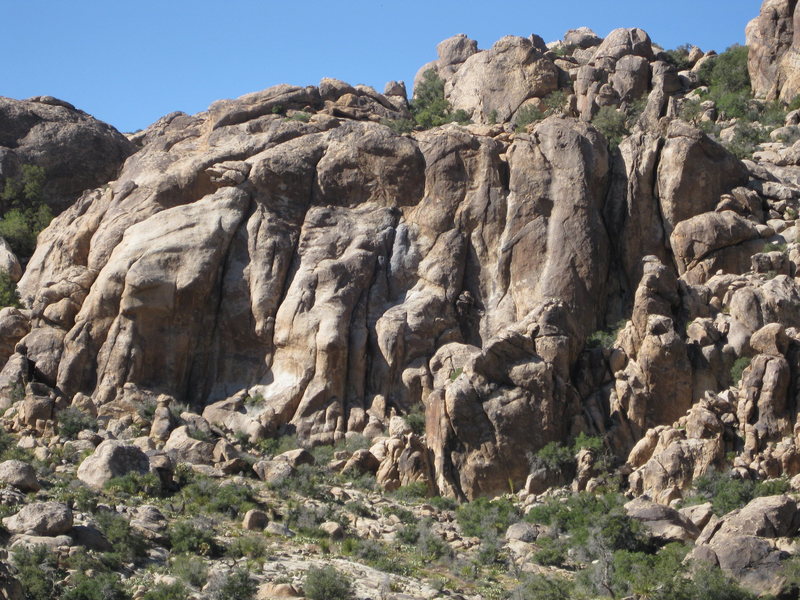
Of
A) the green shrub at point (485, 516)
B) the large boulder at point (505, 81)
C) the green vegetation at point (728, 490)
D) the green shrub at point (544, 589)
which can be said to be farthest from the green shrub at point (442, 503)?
the large boulder at point (505, 81)

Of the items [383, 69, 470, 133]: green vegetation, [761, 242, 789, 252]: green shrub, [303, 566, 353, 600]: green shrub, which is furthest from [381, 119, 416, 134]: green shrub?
[303, 566, 353, 600]: green shrub

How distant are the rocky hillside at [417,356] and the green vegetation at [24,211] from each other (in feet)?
1.62

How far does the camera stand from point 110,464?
34406mm

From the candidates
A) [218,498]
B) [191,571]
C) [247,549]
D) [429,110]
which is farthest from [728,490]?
[429,110]

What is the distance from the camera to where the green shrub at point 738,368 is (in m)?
40.1

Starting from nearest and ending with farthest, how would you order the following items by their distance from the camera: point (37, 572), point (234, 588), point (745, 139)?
1. point (37, 572)
2. point (234, 588)
3. point (745, 139)

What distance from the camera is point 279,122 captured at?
50.9 meters

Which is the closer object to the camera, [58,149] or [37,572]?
[37,572]

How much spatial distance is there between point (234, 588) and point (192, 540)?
132 inches

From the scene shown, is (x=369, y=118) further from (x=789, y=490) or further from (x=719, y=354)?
(x=789, y=490)

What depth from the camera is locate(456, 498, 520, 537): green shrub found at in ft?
114

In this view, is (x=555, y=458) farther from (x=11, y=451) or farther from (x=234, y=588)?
(x=11, y=451)

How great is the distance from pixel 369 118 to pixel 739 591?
103 ft

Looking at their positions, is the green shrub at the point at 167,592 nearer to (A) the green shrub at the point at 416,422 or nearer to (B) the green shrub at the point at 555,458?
(B) the green shrub at the point at 555,458
